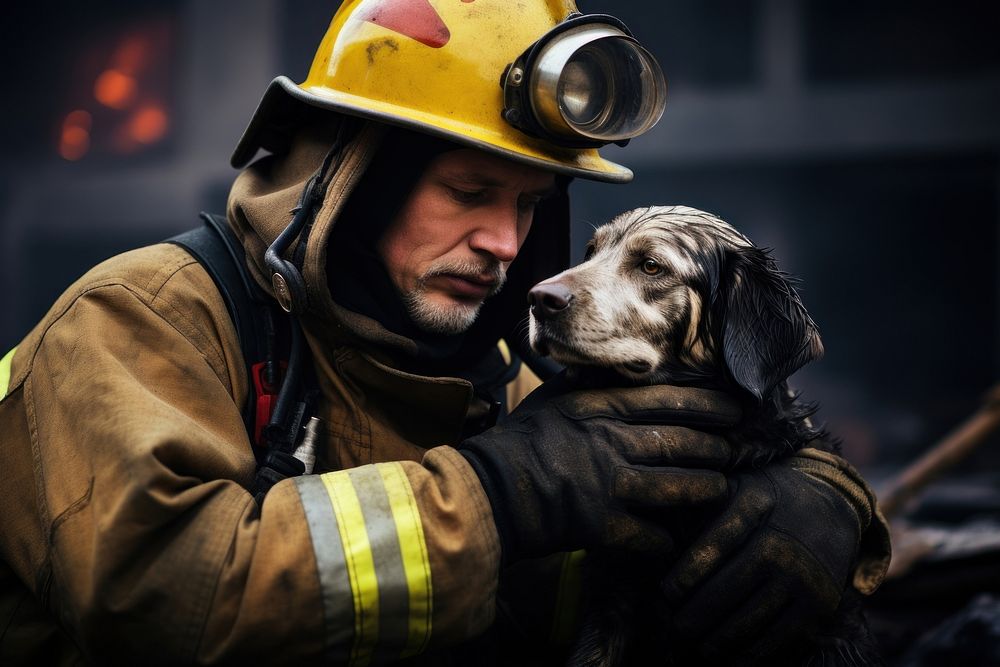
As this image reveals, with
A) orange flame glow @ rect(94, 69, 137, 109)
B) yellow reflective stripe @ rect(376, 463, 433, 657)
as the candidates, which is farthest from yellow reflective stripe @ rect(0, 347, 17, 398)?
orange flame glow @ rect(94, 69, 137, 109)

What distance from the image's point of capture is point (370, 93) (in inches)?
96.3

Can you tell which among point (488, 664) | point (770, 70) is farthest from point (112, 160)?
point (488, 664)

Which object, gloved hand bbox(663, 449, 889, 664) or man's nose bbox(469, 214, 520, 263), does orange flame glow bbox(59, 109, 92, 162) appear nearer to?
man's nose bbox(469, 214, 520, 263)

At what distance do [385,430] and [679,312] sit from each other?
0.84 meters

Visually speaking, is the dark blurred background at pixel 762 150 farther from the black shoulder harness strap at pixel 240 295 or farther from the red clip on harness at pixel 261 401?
the red clip on harness at pixel 261 401

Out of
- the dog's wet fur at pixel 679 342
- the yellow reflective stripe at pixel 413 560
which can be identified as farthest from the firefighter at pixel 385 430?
the dog's wet fur at pixel 679 342

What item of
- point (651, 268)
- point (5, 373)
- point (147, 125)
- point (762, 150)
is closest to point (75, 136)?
point (147, 125)

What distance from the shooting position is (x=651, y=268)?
2535 millimetres

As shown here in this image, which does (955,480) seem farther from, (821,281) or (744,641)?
(744,641)

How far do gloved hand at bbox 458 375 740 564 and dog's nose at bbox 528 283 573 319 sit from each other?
0.78 feet

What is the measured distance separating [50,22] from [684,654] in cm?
1015

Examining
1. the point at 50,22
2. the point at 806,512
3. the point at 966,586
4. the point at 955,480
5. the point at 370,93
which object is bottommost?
the point at 955,480

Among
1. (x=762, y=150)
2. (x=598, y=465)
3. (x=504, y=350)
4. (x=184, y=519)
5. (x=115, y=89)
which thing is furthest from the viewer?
(x=115, y=89)

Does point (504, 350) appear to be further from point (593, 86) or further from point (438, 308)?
point (593, 86)
